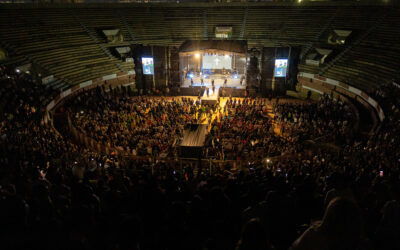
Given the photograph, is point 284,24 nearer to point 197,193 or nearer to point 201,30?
point 201,30

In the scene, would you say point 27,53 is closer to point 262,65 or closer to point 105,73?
point 105,73

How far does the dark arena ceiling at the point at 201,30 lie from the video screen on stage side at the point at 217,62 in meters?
3.43

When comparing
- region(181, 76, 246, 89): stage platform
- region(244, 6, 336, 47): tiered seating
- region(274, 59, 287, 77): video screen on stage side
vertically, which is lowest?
region(181, 76, 246, 89): stage platform

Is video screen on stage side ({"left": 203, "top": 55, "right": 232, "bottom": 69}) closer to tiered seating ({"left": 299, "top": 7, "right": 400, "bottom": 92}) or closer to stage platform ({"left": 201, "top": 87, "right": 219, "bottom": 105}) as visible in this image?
stage platform ({"left": 201, "top": 87, "right": 219, "bottom": 105})

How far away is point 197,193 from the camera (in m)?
8.63

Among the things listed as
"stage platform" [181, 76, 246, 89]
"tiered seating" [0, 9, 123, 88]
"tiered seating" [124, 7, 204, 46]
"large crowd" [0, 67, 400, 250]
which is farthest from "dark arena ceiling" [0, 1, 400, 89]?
"large crowd" [0, 67, 400, 250]

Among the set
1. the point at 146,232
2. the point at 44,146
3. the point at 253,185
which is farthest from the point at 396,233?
the point at 44,146

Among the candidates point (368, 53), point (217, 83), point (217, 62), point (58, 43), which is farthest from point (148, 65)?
point (368, 53)

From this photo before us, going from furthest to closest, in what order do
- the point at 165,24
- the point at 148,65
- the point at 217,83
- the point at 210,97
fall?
the point at 165,24, the point at 217,83, the point at 148,65, the point at 210,97

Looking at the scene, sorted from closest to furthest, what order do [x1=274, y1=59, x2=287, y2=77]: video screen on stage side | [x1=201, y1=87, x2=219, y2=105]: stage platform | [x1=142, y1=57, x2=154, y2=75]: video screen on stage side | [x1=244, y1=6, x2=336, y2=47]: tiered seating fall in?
[x1=201, y1=87, x2=219, y2=105]: stage platform
[x1=274, y1=59, x2=287, y2=77]: video screen on stage side
[x1=142, y1=57, x2=154, y2=75]: video screen on stage side
[x1=244, y1=6, x2=336, y2=47]: tiered seating

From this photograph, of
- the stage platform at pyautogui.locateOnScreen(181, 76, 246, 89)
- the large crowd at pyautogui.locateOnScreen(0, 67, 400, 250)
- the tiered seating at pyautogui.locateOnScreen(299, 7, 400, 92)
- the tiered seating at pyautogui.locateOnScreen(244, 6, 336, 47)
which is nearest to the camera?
the large crowd at pyautogui.locateOnScreen(0, 67, 400, 250)

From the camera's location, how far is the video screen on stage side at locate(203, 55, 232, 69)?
44.0 m

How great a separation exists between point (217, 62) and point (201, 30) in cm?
601

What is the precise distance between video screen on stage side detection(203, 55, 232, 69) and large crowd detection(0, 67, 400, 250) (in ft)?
76.1
